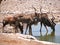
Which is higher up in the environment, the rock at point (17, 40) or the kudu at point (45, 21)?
the rock at point (17, 40)

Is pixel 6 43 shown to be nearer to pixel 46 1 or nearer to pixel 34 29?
pixel 34 29

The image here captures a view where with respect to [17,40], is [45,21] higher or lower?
lower

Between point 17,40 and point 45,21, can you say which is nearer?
point 17,40

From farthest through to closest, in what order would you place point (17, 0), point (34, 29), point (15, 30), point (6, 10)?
point (17, 0) → point (6, 10) → point (34, 29) → point (15, 30)

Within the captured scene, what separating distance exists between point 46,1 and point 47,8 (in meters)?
1.98

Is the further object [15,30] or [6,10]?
[6,10]

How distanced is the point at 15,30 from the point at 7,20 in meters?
0.83

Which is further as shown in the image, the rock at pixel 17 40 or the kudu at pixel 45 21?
the kudu at pixel 45 21

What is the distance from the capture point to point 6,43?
431 inches

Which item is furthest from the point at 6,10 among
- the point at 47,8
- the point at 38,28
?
the point at 38,28

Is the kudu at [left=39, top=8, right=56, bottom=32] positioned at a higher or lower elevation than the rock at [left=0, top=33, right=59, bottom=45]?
lower

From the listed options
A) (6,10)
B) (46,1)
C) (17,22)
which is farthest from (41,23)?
(46,1)

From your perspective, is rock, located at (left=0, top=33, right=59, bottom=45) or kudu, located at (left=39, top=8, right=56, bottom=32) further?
kudu, located at (left=39, top=8, right=56, bottom=32)

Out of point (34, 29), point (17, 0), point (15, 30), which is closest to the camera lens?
point (15, 30)
